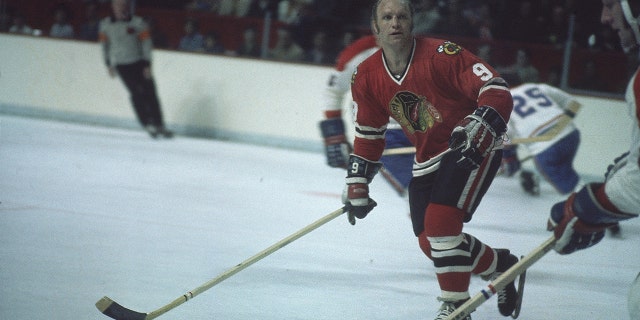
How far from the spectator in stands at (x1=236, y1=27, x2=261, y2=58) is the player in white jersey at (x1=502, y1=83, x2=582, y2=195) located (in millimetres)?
4089

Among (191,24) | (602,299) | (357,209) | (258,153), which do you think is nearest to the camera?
(357,209)

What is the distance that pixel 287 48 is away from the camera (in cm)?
929

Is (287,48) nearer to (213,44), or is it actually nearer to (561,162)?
(213,44)

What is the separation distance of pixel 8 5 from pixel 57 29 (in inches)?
31.4

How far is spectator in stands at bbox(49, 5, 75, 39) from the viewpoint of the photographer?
1025 centimetres

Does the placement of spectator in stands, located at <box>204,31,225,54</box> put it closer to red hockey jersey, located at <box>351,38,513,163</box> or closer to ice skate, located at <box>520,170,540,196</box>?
ice skate, located at <box>520,170,540,196</box>

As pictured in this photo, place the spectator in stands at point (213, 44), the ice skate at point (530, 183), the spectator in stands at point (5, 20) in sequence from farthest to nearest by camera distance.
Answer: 1. the spectator in stands at point (5, 20)
2. the spectator in stands at point (213, 44)
3. the ice skate at point (530, 183)

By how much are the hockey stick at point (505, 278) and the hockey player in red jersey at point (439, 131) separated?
15 cm

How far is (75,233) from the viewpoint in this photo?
13.5 feet

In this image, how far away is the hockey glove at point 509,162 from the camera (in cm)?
655

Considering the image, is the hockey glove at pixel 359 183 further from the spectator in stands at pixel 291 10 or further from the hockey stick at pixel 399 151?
the spectator in stands at pixel 291 10

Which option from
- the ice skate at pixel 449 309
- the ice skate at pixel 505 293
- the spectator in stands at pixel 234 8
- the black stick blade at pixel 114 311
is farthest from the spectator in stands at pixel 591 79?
the black stick blade at pixel 114 311

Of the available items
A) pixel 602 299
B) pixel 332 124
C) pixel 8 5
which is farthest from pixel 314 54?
pixel 602 299

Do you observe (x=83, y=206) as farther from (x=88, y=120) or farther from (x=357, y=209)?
(x=88, y=120)
